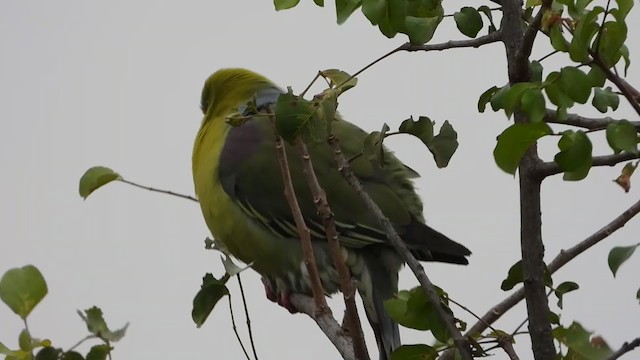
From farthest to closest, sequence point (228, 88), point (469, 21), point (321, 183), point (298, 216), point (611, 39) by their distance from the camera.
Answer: point (228, 88), point (321, 183), point (298, 216), point (469, 21), point (611, 39)

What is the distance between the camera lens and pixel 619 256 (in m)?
1.54

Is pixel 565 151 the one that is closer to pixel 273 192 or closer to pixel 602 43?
pixel 602 43

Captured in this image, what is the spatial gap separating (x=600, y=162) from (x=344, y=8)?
0.43 m

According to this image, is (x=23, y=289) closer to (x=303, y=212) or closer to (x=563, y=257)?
(x=563, y=257)

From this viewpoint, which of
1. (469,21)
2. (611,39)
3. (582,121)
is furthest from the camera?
(469,21)

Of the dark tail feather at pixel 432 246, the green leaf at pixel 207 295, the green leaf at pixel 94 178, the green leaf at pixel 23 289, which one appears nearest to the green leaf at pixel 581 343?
the green leaf at pixel 207 295

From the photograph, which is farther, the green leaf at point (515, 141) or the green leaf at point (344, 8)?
the green leaf at point (344, 8)

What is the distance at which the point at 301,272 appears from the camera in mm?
3584

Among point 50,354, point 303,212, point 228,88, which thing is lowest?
point 50,354

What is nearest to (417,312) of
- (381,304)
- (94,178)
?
(94,178)

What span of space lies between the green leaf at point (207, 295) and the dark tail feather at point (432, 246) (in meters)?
1.48

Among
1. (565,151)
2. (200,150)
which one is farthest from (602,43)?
(200,150)

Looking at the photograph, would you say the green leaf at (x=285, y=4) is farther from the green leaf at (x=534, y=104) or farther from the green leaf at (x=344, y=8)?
the green leaf at (x=534, y=104)

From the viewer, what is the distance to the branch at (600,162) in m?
1.47
